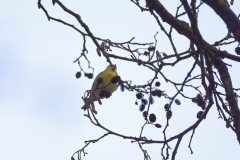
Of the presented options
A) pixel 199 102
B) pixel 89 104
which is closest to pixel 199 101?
pixel 199 102

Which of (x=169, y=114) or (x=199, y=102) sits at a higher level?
(x=199, y=102)

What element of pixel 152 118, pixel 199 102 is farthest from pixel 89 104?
pixel 199 102

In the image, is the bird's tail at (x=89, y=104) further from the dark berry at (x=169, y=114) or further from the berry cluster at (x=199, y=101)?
the berry cluster at (x=199, y=101)

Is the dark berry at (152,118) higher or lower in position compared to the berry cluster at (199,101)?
lower

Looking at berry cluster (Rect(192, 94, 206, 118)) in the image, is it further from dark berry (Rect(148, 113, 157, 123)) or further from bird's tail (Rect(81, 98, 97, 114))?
bird's tail (Rect(81, 98, 97, 114))

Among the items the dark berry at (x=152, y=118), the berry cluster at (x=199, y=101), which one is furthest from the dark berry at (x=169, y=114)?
the berry cluster at (x=199, y=101)

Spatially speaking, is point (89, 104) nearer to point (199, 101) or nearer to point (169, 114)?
point (169, 114)

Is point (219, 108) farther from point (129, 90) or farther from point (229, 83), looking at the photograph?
point (129, 90)

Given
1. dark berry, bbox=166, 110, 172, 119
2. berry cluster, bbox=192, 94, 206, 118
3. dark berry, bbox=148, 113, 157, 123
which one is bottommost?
dark berry, bbox=166, 110, 172, 119

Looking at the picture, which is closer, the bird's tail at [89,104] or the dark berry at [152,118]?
the bird's tail at [89,104]

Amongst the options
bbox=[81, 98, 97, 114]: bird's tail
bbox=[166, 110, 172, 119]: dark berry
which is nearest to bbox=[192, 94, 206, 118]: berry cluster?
bbox=[166, 110, 172, 119]: dark berry

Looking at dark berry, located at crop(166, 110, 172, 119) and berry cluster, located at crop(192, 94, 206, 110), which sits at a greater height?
berry cluster, located at crop(192, 94, 206, 110)

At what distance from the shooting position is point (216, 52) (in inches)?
90.8

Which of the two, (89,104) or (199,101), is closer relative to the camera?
(89,104)
